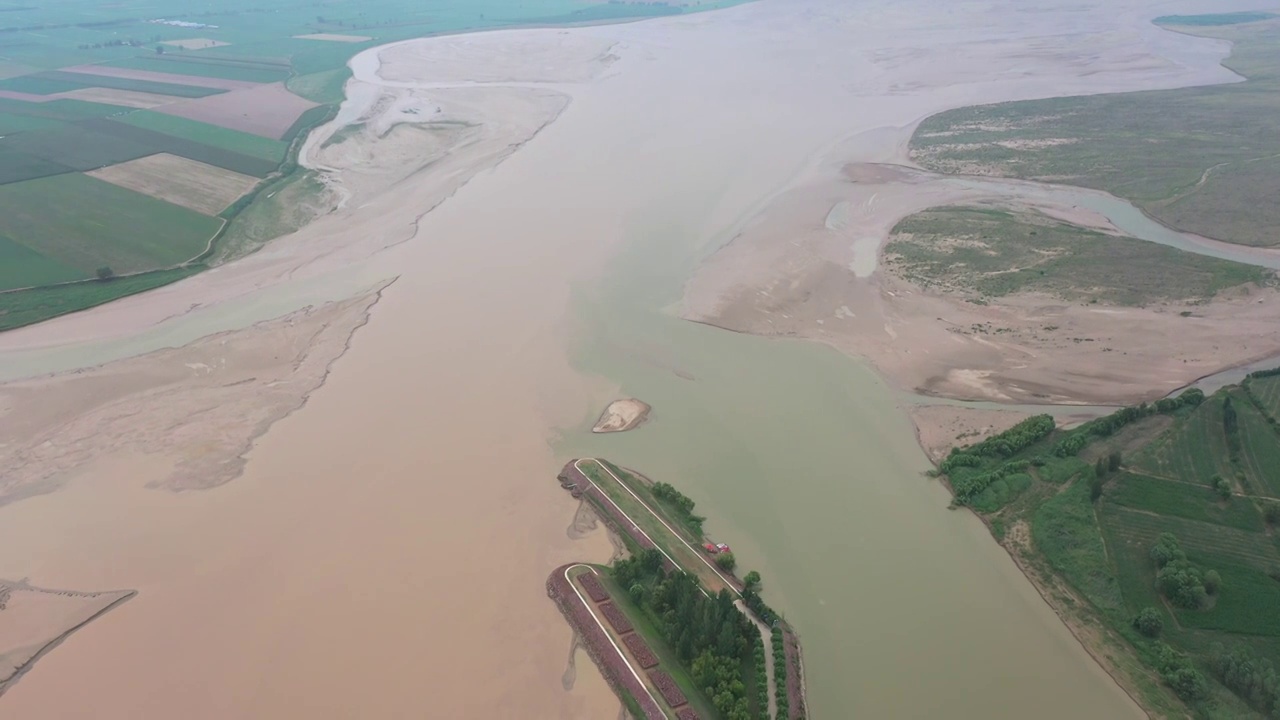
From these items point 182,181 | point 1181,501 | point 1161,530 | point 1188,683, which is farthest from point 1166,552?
point 182,181

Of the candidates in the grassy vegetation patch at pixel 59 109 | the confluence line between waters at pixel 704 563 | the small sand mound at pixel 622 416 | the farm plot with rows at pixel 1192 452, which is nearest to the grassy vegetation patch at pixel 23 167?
the grassy vegetation patch at pixel 59 109

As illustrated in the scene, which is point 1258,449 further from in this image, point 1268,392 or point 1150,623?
point 1150,623

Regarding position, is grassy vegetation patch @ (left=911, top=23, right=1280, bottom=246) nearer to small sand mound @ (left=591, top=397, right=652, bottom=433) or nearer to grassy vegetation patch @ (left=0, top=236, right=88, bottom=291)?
small sand mound @ (left=591, top=397, right=652, bottom=433)

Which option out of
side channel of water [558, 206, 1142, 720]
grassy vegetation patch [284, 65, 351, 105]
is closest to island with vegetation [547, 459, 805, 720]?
side channel of water [558, 206, 1142, 720]

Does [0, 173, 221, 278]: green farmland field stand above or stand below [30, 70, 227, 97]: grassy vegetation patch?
below

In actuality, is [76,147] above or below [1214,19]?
above

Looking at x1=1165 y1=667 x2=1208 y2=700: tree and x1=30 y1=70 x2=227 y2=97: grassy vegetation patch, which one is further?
x1=30 y1=70 x2=227 y2=97: grassy vegetation patch
